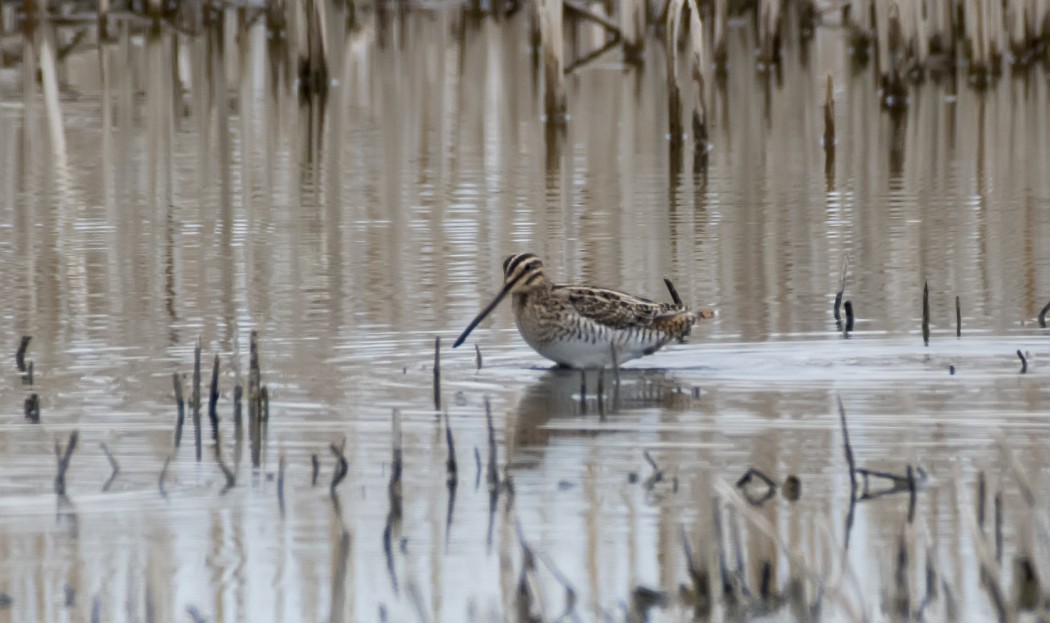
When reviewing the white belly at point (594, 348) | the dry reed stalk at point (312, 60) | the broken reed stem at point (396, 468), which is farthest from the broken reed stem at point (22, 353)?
the dry reed stalk at point (312, 60)

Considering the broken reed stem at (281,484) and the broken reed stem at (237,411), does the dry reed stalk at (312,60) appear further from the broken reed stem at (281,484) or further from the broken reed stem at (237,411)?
the broken reed stem at (281,484)

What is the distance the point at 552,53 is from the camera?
55.3ft

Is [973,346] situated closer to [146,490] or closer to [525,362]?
[525,362]

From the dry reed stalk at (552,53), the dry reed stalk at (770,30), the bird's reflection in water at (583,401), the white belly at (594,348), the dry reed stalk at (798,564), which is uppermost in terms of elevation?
the dry reed stalk at (770,30)

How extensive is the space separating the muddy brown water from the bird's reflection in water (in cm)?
2

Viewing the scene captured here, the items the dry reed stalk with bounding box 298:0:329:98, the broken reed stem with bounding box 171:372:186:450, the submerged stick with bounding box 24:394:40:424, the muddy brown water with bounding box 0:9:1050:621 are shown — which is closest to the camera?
the muddy brown water with bounding box 0:9:1050:621

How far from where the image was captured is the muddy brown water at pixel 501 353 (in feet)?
16.8

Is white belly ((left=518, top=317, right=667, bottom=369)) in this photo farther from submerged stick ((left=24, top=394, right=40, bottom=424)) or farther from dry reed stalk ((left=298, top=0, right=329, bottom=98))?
dry reed stalk ((left=298, top=0, right=329, bottom=98))

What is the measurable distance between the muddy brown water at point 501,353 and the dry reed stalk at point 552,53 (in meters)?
0.37

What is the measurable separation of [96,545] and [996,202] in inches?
342

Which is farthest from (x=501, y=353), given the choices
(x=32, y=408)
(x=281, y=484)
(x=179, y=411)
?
(x=281, y=484)

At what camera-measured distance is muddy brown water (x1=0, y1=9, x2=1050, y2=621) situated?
5.12 m

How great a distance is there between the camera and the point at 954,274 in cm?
1027

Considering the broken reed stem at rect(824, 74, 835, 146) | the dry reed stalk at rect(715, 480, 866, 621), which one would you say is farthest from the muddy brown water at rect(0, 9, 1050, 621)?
the broken reed stem at rect(824, 74, 835, 146)
